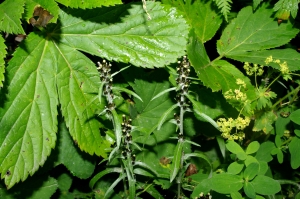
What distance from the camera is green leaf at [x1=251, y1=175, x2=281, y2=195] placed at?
2.13 metres

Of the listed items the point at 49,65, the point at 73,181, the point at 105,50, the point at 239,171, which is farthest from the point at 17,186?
the point at 239,171

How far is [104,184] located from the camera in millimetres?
2887

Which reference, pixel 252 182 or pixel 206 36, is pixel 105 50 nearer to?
pixel 206 36

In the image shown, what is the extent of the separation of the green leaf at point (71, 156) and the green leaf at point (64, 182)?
0.28m

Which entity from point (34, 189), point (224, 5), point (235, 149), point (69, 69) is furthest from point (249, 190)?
point (34, 189)

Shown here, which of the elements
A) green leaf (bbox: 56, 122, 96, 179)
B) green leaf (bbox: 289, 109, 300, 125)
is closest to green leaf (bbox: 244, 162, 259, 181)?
green leaf (bbox: 289, 109, 300, 125)

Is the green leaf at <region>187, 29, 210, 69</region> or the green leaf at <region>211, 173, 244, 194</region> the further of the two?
the green leaf at <region>187, 29, 210, 69</region>

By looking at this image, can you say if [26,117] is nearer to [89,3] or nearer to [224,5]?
[89,3]

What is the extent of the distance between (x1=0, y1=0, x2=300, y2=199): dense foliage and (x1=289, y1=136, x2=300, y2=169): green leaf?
0.01m

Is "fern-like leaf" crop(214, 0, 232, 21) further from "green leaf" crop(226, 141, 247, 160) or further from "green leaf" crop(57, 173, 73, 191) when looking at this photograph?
"green leaf" crop(57, 173, 73, 191)

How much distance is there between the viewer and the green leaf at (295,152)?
241 cm

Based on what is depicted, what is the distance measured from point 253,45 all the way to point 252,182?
3.40 feet

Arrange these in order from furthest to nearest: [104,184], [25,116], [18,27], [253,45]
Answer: [104,184] → [253,45] → [25,116] → [18,27]

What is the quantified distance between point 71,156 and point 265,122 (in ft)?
5.13
